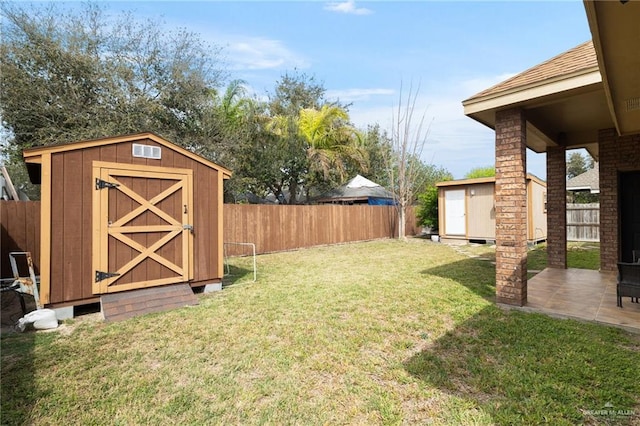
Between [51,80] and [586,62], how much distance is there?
13485mm

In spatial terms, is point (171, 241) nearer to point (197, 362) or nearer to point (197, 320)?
point (197, 320)

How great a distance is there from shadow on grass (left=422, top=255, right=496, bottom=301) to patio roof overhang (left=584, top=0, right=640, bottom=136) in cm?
289

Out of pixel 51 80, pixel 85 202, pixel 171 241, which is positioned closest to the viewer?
pixel 85 202

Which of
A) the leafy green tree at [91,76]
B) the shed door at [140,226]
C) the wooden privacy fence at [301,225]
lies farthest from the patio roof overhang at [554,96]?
the leafy green tree at [91,76]

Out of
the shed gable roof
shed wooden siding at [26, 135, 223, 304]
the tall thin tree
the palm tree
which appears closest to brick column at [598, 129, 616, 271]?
the shed gable roof

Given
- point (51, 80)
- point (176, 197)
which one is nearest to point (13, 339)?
point (176, 197)

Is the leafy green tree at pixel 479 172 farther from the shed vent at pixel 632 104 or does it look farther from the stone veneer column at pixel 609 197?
the shed vent at pixel 632 104

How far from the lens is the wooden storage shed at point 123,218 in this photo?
13.1 feet

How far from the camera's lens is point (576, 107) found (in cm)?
450

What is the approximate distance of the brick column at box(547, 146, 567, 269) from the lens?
A: 6.37 metres

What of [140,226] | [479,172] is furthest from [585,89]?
[479,172]

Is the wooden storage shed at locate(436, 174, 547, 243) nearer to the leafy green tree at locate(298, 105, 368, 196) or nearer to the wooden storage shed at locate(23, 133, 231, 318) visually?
the leafy green tree at locate(298, 105, 368, 196)

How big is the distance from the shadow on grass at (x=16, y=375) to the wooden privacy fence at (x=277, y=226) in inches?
98.7

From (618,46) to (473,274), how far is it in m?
4.96
